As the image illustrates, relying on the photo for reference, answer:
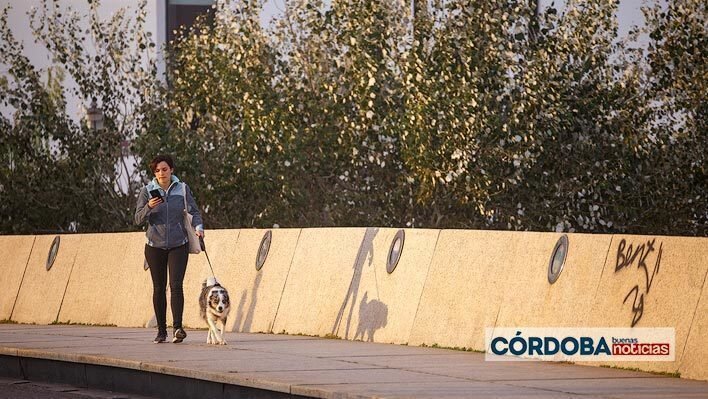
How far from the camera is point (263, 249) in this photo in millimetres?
15734

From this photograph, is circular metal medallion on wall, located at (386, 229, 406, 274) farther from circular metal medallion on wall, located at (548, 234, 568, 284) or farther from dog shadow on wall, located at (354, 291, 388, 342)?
circular metal medallion on wall, located at (548, 234, 568, 284)

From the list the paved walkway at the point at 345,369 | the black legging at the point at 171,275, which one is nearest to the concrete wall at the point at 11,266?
the paved walkway at the point at 345,369

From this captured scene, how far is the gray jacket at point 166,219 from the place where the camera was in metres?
14.1

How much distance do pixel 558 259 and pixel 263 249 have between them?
15.2 feet

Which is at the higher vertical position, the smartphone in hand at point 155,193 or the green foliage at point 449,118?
the green foliage at point 449,118

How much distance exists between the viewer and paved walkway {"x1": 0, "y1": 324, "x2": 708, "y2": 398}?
31.1 ft

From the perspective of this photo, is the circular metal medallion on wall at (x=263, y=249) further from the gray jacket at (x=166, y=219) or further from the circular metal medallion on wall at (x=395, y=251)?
the circular metal medallion on wall at (x=395, y=251)

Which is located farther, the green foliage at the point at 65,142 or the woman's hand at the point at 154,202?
the green foliage at the point at 65,142

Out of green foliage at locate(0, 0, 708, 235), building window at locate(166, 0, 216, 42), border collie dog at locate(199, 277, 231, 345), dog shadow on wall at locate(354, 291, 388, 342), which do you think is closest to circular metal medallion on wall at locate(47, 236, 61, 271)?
green foliage at locate(0, 0, 708, 235)

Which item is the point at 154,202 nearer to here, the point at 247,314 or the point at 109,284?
the point at 247,314

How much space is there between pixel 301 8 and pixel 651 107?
5.23m

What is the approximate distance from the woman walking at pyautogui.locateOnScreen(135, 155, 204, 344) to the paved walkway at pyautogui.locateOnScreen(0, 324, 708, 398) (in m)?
0.30

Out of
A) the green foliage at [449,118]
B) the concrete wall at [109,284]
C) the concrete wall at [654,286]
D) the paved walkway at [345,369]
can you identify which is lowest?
the paved walkway at [345,369]

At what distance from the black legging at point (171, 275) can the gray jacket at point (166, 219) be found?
0.07m
